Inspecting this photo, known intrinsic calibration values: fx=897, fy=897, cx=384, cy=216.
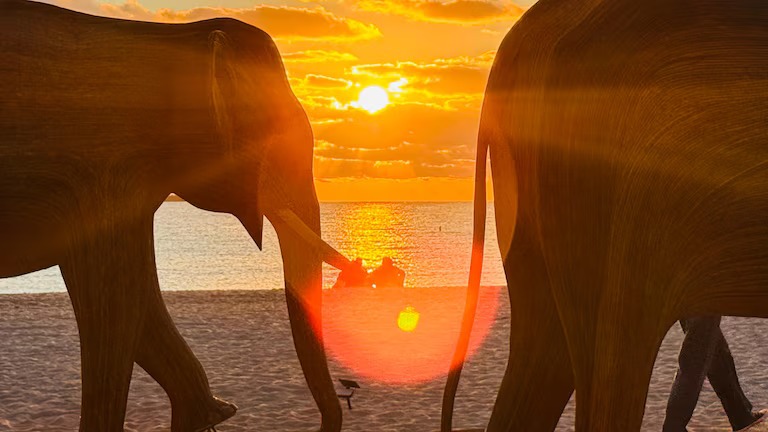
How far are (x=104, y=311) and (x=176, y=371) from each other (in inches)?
39.2

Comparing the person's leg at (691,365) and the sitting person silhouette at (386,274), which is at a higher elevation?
the person's leg at (691,365)

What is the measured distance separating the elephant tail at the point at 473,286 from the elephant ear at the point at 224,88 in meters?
1.08

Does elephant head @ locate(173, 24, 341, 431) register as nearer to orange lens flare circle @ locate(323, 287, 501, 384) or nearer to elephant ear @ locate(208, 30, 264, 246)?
elephant ear @ locate(208, 30, 264, 246)

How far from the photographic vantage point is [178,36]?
3953 millimetres

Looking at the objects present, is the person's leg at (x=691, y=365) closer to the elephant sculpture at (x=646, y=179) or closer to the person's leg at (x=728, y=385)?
the person's leg at (x=728, y=385)

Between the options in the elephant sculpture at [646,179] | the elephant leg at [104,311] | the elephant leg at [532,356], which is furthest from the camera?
the elephant leg at [104,311]

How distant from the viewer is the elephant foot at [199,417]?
4527mm

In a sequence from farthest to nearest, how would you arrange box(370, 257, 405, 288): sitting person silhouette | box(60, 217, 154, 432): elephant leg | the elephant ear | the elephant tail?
box(370, 257, 405, 288): sitting person silhouette → the elephant ear → box(60, 217, 154, 432): elephant leg → the elephant tail

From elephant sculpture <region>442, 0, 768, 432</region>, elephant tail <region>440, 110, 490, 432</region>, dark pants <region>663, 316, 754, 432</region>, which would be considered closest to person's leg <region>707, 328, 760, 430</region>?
dark pants <region>663, 316, 754, 432</region>

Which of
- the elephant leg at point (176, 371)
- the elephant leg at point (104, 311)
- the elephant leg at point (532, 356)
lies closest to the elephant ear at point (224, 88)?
the elephant leg at point (104, 311)

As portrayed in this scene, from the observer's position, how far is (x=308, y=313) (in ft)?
13.1

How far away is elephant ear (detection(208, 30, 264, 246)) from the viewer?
12.5 ft

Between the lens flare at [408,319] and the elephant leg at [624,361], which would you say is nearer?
the elephant leg at [624,361]

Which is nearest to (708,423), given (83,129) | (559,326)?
(559,326)
